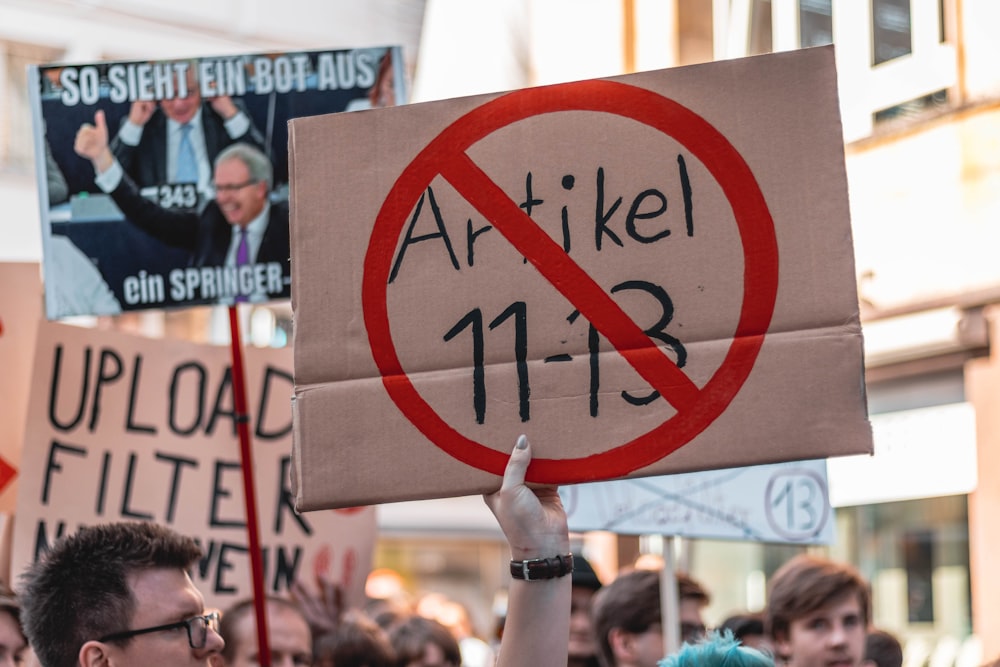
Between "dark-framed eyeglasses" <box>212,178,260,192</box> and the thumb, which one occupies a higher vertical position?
"dark-framed eyeglasses" <box>212,178,260,192</box>

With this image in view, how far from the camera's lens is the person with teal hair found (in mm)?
3055

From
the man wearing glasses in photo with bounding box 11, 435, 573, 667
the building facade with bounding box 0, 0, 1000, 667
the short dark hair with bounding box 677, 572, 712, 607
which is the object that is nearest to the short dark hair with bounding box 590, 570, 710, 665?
the short dark hair with bounding box 677, 572, 712, 607

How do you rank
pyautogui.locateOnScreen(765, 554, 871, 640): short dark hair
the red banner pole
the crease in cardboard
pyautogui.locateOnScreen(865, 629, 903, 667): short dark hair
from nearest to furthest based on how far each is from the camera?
1. the crease in cardboard
2. the red banner pole
3. pyautogui.locateOnScreen(765, 554, 871, 640): short dark hair
4. pyautogui.locateOnScreen(865, 629, 903, 667): short dark hair

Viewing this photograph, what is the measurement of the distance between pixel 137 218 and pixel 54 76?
1.66 feet

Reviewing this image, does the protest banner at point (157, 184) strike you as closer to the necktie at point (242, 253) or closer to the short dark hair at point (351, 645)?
the necktie at point (242, 253)

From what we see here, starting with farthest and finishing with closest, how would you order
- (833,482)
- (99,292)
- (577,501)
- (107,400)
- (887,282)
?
(833,482)
(887,282)
(577,501)
(107,400)
(99,292)

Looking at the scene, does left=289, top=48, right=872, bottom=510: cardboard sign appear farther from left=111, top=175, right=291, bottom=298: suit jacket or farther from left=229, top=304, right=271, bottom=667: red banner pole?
left=111, top=175, right=291, bottom=298: suit jacket

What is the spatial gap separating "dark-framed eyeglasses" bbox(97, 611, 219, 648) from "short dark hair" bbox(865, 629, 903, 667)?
9.05 feet

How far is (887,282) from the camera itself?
30.5 ft

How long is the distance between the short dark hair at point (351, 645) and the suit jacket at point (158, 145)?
1.65m

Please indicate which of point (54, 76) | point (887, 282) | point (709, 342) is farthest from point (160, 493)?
point (887, 282)

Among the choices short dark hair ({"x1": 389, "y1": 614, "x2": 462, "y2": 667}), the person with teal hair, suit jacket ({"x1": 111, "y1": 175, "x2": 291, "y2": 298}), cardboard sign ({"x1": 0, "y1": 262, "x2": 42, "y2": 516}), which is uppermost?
suit jacket ({"x1": 111, "y1": 175, "x2": 291, "y2": 298})

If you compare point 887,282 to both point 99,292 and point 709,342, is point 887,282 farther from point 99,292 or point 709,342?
point 709,342

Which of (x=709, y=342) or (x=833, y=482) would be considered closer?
(x=709, y=342)
